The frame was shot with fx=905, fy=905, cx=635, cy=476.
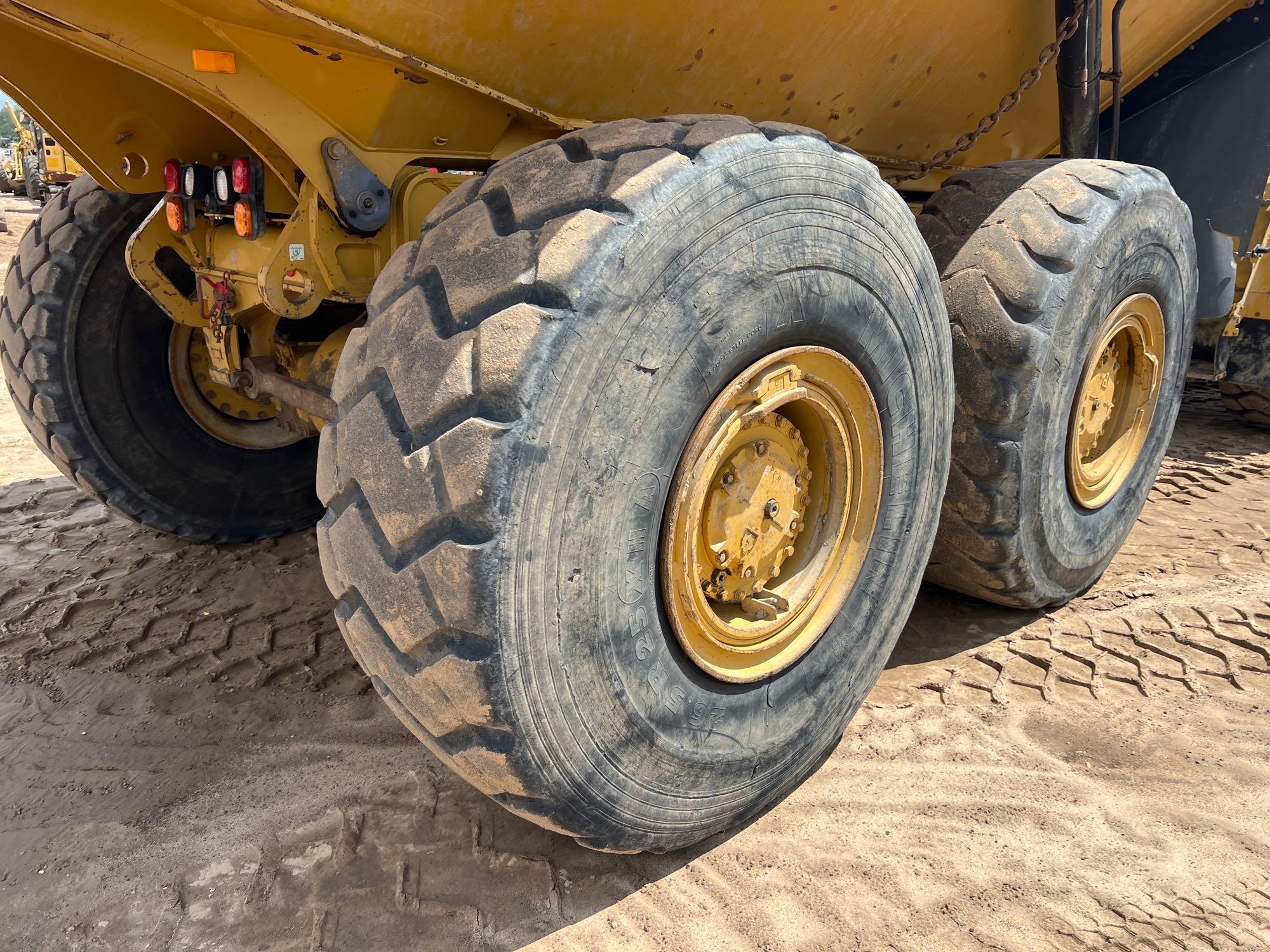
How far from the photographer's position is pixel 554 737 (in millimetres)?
1669

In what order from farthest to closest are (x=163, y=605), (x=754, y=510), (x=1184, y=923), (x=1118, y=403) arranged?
(x=1118, y=403)
(x=163, y=605)
(x=754, y=510)
(x=1184, y=923)

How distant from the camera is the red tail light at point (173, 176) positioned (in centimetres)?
275

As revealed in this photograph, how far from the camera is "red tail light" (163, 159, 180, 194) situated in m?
2.75

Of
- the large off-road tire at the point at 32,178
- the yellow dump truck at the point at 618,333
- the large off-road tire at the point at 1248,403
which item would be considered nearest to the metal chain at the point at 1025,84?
the yellow dump truck at the point at 618,333

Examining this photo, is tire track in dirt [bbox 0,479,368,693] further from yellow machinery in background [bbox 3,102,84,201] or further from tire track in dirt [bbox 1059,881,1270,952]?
yellow machinery in background [bbox 3,102,84,201]

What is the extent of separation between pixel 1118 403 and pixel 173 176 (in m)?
3.52

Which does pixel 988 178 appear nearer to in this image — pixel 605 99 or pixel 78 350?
pixel 605 99

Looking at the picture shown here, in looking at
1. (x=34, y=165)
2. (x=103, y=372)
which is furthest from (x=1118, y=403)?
(x=34, y=165)

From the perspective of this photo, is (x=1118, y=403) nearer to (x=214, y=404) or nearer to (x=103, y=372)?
(x=214, y=404)

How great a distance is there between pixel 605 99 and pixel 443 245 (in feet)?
2.89

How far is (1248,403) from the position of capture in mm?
5652

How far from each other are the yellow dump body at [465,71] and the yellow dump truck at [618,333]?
11 millimetres

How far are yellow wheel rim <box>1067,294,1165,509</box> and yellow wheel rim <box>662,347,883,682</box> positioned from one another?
1343 mm

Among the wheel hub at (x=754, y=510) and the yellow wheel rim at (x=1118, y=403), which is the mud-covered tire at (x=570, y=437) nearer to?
the wheel hub at (x=754, y=510)
